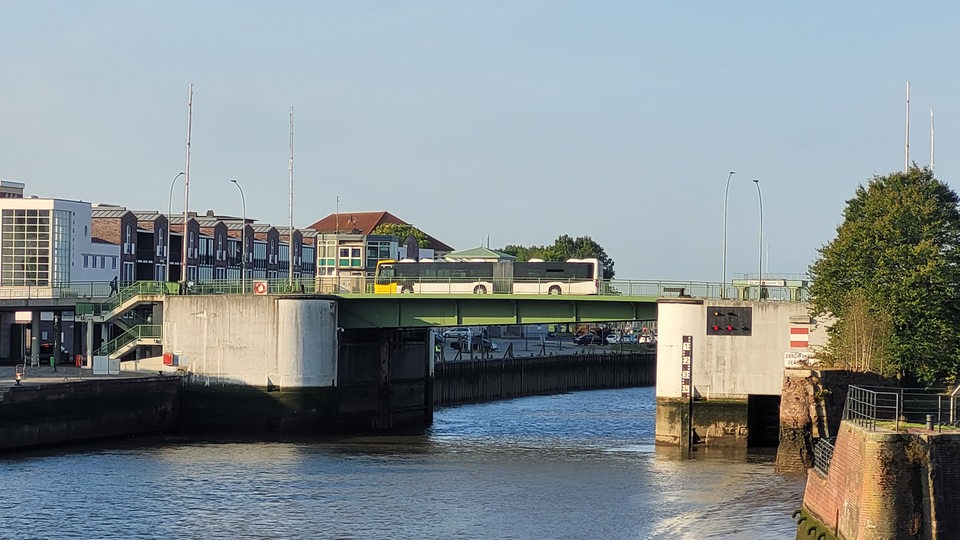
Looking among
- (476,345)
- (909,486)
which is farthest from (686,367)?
(476,345)

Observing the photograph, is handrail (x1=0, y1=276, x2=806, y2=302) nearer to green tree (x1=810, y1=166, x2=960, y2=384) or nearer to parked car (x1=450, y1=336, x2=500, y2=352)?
green tree (x1=810, y1=166, x2=960, y2=384)

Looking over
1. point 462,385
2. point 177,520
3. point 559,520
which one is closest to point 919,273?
point 559,520

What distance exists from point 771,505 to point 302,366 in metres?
35.4

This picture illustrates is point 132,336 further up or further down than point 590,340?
further up

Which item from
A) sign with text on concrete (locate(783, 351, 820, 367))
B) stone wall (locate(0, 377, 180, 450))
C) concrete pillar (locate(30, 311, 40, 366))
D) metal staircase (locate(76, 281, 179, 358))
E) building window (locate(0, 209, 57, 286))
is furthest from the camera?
building window (locate(0, 209, 57, 286))

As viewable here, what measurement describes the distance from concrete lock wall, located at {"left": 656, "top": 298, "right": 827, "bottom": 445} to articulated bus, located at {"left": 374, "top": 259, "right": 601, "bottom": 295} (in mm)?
7316

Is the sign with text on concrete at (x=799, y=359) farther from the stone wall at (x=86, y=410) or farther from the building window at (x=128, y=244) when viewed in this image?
the building window at (x=128, y=244)

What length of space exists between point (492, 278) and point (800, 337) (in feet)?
67.0

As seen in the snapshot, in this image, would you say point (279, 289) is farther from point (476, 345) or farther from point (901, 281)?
point (476, 345)

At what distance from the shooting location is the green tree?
6350 centimetres

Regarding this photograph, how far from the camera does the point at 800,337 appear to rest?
72.2m

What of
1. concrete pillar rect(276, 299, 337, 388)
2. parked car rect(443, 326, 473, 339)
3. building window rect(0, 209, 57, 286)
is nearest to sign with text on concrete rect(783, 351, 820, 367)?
concrete pillar rect(276, 299, 337, 388)

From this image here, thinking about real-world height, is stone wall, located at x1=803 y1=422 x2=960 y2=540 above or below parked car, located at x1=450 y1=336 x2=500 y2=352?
above

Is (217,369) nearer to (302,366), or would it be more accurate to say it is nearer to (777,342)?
(302,366)
